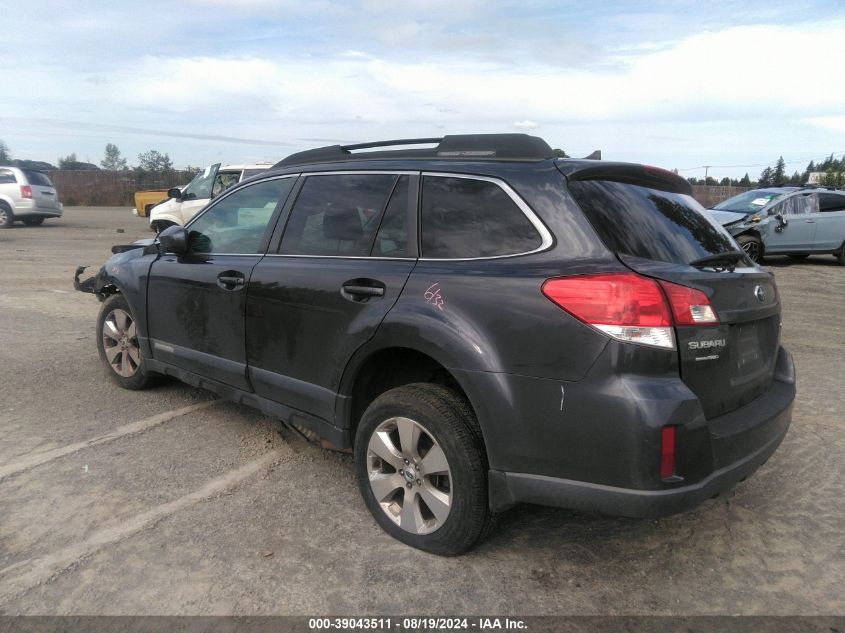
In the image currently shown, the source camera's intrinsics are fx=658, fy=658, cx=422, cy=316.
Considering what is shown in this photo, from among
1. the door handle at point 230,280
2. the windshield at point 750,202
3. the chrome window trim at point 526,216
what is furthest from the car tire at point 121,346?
the windshield at point 750,202

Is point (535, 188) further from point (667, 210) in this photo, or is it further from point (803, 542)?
point (803, 542)

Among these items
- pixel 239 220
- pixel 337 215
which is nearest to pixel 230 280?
pixel 239 220

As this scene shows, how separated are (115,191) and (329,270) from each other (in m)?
41.4

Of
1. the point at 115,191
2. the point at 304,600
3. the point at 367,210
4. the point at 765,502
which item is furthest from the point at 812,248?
the point at 115,191

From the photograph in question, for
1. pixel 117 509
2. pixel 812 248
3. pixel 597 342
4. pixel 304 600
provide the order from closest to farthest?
A: pixel 597 342 < pixel 304 600 < pixel 117 509 < pixel 812 248

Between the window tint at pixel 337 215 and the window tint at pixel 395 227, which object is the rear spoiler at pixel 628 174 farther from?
the window tint at pixel 337 215

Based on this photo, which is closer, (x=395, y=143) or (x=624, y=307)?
(x=624, y=307)

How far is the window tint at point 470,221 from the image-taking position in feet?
8.96

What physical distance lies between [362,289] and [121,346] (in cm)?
283

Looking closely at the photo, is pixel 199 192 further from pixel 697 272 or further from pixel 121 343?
pixel 697 272

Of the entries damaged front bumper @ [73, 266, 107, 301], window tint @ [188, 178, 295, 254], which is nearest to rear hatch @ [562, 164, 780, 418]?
window tint @ [188, 178, 295, 254]

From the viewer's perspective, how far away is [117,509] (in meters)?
3.26

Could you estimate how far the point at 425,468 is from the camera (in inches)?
112

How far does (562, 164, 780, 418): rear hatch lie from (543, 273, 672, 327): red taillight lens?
0.25 ft
